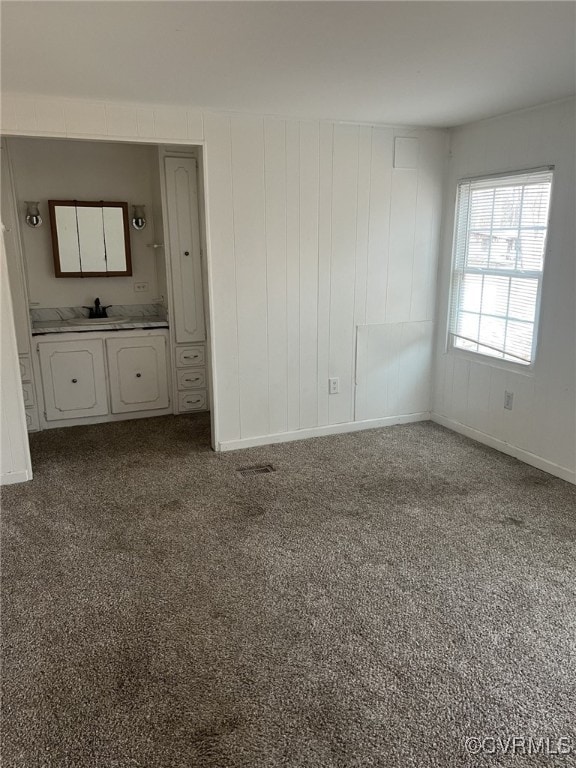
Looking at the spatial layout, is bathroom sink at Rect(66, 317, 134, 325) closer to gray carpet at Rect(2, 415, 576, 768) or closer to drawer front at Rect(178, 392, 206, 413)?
drawer front at Rect(178, 392, 206, 413)

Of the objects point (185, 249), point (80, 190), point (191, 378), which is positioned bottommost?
point (191, 378)

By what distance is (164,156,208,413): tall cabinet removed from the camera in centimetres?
464

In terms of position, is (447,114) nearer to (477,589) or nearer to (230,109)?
(230,109)

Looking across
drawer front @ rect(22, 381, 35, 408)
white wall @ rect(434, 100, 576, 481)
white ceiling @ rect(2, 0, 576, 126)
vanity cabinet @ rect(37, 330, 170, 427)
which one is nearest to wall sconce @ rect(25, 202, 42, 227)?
vanity cabinet @ rect(37, 330, 170, 427)

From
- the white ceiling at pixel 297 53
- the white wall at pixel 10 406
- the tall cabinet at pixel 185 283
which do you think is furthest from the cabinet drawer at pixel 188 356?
the white ceiling at pixel 297 53

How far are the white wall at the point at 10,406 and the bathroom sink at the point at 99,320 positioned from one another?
52.7 inches

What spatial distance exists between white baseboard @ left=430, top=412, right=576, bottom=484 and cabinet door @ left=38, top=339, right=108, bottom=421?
2909 millimetres

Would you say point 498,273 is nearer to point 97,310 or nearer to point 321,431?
point 321,431

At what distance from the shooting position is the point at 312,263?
4207mm

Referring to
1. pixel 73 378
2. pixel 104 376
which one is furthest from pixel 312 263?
pixel 73 378

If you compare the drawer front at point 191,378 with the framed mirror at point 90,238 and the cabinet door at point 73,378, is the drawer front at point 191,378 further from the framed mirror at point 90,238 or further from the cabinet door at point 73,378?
the framed mirror at point 90,238

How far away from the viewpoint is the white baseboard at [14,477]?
3.69m

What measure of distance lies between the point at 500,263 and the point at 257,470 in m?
2.25

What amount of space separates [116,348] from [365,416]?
219cm
